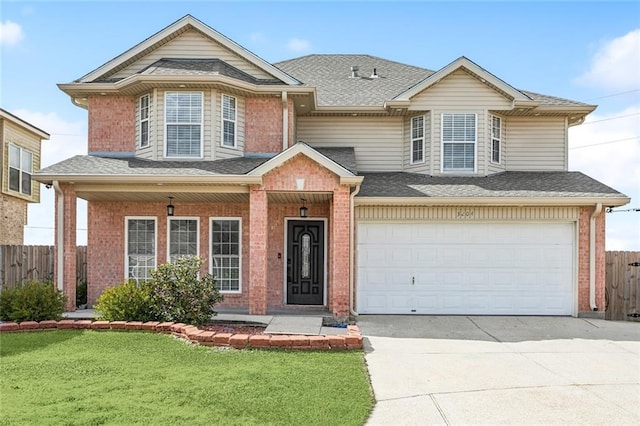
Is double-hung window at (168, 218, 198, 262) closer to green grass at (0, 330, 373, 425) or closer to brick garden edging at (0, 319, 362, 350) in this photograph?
brick garden edging at (0, 319, 362, 350)

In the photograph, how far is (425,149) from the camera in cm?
1444

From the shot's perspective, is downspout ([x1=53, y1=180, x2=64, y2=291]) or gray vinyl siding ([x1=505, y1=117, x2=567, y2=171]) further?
gray vinyl siding ([x1=505, y1=117, x2=567, y2=171])

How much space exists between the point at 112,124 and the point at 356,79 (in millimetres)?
7472

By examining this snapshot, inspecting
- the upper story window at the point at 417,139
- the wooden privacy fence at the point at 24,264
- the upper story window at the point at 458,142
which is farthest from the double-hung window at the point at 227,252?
the upper story window at the point at 458,142

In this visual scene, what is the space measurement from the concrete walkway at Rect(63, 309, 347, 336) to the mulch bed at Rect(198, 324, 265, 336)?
0.48 ft

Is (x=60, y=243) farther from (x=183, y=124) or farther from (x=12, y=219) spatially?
(x=12, y=219)

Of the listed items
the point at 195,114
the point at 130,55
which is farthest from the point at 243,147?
the point at 130,55

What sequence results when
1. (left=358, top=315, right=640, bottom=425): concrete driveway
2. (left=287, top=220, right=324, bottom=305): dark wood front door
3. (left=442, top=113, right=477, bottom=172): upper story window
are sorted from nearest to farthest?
(left=358, top=315, right=640, bottom=425): concrete driveway → (left=287, top=220, right=324, bottom=305): dark wood front door → (left=442, top=113, right=477, bottom=172): upper story window

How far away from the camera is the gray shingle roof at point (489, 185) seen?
12.8 m

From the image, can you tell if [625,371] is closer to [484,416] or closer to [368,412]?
[484,416]

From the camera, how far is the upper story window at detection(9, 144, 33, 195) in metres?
19.1

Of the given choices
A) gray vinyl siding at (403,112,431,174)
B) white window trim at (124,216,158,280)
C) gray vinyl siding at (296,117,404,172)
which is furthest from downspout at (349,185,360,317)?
white window trim at (124,216,158,280)

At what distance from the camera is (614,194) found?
1273cm

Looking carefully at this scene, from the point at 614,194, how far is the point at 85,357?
39.0 ft
